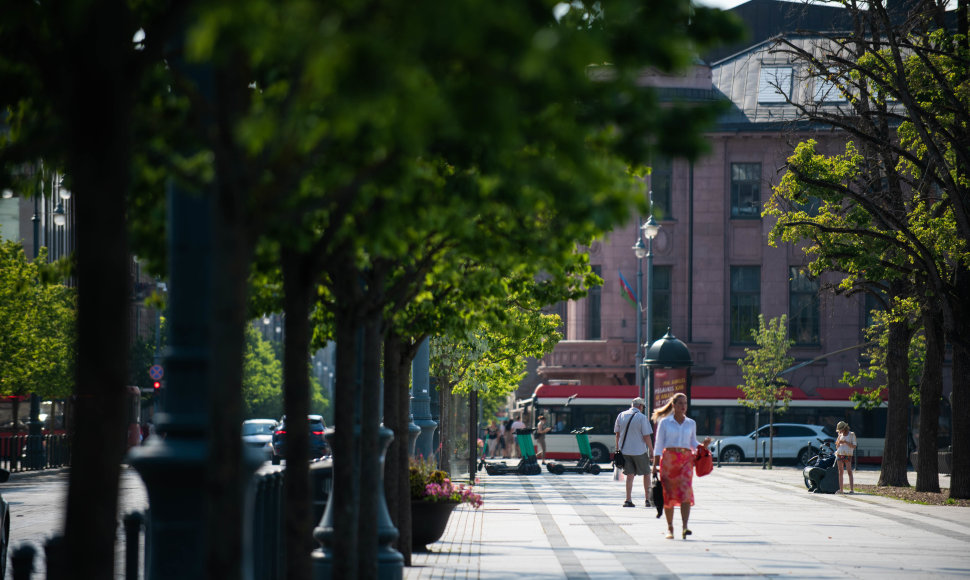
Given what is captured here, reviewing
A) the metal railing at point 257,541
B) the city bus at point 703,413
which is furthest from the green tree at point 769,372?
the metal railing at point 257,541

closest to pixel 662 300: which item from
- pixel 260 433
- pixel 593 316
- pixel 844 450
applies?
pixel 593 316

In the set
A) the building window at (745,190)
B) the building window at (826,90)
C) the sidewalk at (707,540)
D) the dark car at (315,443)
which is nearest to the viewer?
the sidewalk at (707,540)

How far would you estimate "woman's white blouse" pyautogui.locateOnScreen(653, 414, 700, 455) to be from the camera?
15.3 meters

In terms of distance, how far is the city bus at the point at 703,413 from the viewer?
50375 millimetres

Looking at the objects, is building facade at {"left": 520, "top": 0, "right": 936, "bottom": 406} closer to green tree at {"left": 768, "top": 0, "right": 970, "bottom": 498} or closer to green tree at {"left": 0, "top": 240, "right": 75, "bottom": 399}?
green tree at {"left": 0, "top": 240, "right": 75, "bottom": 399}

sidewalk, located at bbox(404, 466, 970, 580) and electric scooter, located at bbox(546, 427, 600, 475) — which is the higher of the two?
sidewalk, located at bbox(404, 466, 970, 580)

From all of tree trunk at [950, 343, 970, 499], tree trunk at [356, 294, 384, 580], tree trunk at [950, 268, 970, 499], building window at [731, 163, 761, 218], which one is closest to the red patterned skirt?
tree trunk at [356, 294, 384, 580]

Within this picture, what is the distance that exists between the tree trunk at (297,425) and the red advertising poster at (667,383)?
21.6m

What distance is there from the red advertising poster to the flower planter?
1439cm

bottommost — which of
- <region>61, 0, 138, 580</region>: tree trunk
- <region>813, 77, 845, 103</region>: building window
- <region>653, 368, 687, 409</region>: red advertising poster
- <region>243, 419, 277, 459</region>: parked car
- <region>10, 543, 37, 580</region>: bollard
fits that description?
<region>243, 419, 277, 459</region>: parked car

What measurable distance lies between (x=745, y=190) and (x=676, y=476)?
4713cm

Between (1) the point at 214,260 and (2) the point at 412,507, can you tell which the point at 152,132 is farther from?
(2) the point at 412,507

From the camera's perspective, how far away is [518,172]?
Answer: 169 inches

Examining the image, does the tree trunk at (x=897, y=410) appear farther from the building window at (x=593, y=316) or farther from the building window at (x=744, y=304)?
the building window at (x=593, y=316)
